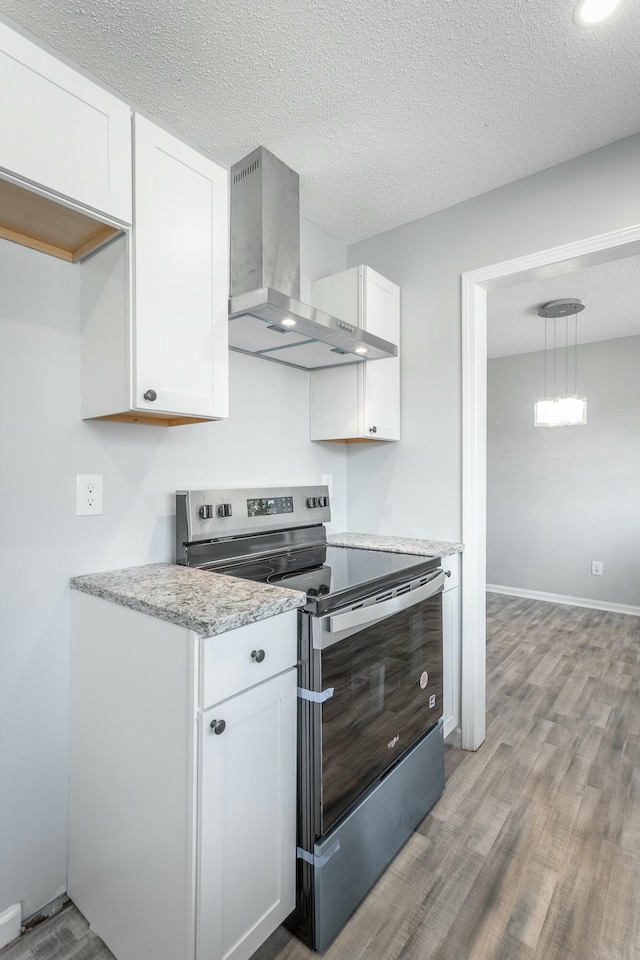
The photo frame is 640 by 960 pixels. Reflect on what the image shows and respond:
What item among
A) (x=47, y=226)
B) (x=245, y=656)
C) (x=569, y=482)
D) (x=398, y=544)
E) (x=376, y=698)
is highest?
(x=47, y=226)

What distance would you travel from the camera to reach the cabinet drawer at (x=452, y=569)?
2.15 metres

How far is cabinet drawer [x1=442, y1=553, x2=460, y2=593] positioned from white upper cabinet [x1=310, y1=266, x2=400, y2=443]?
0.66 meters

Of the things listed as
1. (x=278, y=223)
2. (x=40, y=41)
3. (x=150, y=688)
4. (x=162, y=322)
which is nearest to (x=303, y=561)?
(x=150, y=688)

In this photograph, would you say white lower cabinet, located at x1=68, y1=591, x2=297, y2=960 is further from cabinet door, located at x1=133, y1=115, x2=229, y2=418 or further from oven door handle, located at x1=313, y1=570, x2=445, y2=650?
cabinet door, located at x1=133, y1=115, x2=229, y2=418

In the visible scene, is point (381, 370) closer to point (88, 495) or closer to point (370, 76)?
point (370, 76)

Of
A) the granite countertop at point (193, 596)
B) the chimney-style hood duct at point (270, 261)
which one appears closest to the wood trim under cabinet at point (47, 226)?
the chimney-style hood duct at point (270, 261)

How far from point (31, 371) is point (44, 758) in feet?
3.75

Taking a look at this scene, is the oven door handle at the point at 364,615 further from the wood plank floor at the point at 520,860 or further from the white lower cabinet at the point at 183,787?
the wood plank floor at the point at 520,860

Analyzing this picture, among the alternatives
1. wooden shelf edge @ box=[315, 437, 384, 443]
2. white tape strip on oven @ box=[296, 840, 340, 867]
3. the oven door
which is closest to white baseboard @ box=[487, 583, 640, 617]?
wooden shelf edge @ box=[315, 437, 384, 443]

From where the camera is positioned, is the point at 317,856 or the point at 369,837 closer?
the point at 317,856

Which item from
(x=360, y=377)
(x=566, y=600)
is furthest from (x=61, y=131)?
(x=566, y=600)

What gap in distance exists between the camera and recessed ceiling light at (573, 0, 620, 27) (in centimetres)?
131

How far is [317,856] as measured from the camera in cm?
130

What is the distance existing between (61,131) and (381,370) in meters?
1.55
